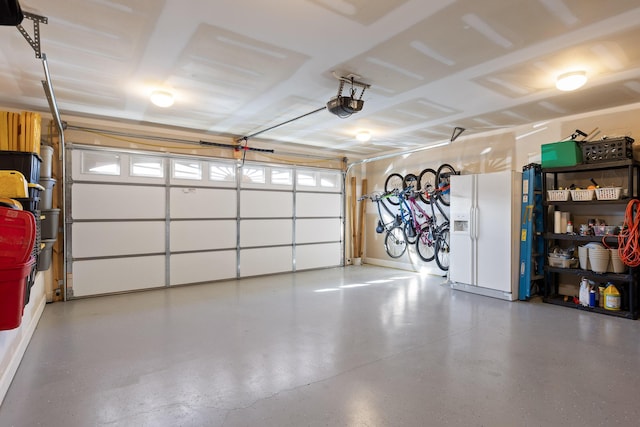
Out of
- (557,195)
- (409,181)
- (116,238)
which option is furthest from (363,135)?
(116,238)

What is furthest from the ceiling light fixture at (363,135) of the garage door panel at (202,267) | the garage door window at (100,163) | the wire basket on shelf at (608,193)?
the garage door window at (100,163)

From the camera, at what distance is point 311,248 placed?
23.4ft

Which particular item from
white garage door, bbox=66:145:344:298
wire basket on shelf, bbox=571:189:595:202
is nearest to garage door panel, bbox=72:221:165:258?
white garage door, bbox=66:145:344:298

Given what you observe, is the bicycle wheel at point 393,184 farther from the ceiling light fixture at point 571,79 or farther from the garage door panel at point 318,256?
the ceiling light fixture at point 571,79

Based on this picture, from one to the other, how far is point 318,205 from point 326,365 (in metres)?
4.76

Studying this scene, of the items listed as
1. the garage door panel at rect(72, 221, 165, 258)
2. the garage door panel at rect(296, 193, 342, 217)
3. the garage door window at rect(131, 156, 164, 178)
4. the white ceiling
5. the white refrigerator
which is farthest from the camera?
the garage door panel at rect(296, 193, 342, 217)

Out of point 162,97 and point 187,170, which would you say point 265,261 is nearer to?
point 187,170

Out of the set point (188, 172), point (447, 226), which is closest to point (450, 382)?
point (447, 226)

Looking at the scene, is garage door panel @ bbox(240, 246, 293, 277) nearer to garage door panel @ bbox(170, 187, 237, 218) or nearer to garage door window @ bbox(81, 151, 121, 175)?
garage door panel @ bbox(170, 187, 237, 218)

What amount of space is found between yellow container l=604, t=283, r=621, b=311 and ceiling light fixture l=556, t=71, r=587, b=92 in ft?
8.22

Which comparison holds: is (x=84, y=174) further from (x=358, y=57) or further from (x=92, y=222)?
(x=358, y=57)

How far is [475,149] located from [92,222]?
243 inches

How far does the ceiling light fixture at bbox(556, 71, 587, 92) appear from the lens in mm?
3153

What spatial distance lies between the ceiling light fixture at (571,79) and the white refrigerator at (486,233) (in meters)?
1.55
